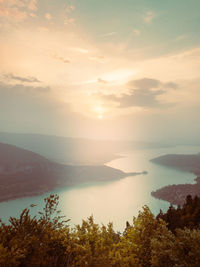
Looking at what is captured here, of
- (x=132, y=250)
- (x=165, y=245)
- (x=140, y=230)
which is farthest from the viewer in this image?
(x=140, y=230)

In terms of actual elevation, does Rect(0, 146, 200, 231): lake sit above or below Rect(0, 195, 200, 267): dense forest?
below

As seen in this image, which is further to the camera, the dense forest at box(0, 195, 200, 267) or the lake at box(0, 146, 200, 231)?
the lake at box(0, 146, 200, 231)

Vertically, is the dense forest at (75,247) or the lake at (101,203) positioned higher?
the dense forest at (75,247)

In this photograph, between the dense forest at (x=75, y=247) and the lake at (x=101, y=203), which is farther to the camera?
the lake at (x=101, y=203)

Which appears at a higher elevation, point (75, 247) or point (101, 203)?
point (75, 247)

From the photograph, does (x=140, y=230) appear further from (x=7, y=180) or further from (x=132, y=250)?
(x=7, y=180)

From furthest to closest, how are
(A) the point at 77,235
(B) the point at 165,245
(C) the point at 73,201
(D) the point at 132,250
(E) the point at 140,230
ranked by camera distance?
(C) the point at 73,201, (E) the point at 140,230, (D) the point at 132,250, (A) the point at 77,235, (B) the point at 165,245

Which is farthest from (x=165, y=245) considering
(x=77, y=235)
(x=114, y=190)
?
(x=114, y=190)

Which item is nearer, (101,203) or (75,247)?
(75,247)

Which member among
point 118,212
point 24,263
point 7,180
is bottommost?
point 118,212

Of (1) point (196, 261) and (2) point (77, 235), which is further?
(2) point (77, 235)

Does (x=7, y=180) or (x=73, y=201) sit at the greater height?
(x=7, y=180)
